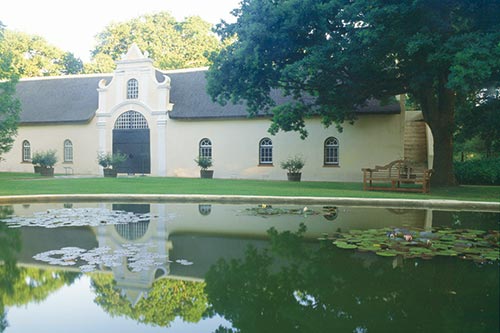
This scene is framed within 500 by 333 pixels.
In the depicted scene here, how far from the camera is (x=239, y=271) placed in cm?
644

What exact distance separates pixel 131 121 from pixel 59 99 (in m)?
6.81

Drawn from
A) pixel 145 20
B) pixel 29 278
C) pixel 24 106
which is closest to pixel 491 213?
pixel 29 278

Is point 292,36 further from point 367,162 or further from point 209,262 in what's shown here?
point 209,262

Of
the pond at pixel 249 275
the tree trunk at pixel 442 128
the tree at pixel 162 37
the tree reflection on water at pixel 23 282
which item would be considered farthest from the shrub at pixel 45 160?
the tree at pixel 162 37

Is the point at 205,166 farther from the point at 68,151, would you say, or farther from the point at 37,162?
the point at 68,151

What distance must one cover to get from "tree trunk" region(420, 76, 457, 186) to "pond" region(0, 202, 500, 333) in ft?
30.5

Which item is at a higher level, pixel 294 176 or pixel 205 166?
pixel 205 166

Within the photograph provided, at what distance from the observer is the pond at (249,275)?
4.66 m

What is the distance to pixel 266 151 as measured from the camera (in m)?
28.2

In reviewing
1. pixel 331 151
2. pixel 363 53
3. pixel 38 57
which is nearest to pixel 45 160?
pixel 331 151

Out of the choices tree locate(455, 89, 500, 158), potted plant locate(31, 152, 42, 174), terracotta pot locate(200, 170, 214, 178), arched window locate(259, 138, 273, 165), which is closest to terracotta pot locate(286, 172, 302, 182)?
arched window locate(259, 138, 273, 165)

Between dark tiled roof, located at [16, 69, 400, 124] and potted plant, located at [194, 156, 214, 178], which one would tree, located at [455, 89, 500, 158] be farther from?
potted plant, located at [194, 156, 214, 178]

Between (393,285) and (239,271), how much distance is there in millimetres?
2065

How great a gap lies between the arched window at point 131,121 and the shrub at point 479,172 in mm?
19223
